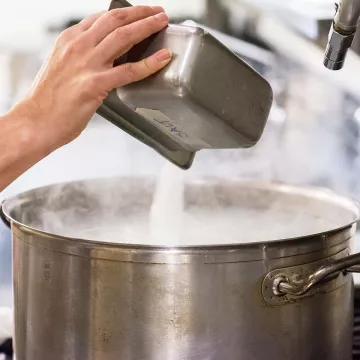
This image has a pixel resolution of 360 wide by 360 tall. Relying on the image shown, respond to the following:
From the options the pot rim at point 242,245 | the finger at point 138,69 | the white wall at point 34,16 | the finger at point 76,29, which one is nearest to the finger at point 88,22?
the finger at point 76,29

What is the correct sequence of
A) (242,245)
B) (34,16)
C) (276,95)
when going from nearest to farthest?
1. (242,245)
2. (34,16)
3. (276,95)

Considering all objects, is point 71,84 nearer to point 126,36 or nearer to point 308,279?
point 126,36

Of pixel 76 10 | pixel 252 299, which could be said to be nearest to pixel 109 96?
pixel 252 299

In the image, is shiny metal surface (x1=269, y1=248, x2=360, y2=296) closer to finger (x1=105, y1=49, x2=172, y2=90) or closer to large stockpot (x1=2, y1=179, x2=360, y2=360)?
large stockpot (x1=2, y1=179, x2=360, y2=360)

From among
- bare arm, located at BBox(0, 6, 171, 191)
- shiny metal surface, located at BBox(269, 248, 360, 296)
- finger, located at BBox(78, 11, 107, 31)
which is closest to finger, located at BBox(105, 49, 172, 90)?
bare arm, located at BBox(0, 6, 171, 191)

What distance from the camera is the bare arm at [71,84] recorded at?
943 millimetres

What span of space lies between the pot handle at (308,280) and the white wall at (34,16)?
4.45ft

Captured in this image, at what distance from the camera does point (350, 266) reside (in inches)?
38.6

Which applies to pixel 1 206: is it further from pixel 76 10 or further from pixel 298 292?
pixel 76 10

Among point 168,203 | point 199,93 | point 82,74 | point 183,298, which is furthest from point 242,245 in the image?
point 168,203

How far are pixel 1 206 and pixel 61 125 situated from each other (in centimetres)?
32

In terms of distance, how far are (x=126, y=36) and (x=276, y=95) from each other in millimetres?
1318

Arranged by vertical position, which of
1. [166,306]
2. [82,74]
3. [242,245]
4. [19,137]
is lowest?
[166,306]

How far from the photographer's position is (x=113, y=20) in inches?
38.3
